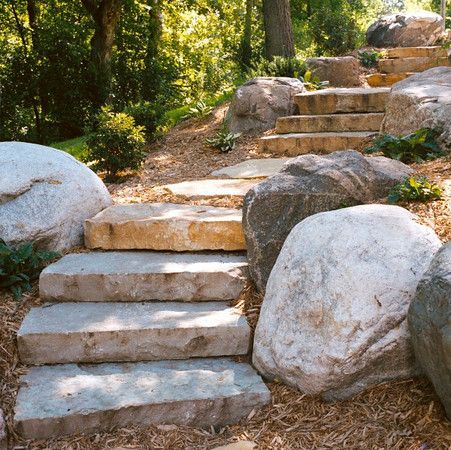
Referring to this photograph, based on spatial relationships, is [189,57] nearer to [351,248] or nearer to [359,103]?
[359,103]

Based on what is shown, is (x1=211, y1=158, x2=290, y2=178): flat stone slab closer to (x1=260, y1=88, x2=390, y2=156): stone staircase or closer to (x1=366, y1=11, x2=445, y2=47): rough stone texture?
(x1=260, y1=88, x2=390, y2=156): stone staircase

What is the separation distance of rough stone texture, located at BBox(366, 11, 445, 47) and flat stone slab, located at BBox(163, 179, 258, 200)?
9.81 m

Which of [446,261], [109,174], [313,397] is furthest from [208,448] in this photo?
[109,174]

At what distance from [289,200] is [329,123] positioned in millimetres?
4064

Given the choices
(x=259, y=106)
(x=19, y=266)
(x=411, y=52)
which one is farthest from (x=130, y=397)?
(x=411, y=52)

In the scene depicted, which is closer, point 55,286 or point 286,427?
point 286,427

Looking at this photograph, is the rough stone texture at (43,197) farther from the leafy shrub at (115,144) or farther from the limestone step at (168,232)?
the leafy shrub at (115,144)

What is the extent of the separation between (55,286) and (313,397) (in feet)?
5.95

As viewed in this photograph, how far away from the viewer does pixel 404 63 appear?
1198cm

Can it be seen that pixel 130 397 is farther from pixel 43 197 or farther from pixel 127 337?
pixel 43 197

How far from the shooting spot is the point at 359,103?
7.89 metres

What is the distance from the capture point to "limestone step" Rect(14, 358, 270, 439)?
9.85ft

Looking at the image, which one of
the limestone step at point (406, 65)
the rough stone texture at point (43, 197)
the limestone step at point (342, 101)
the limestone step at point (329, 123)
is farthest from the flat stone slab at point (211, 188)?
the limestone step at point (406, 65)

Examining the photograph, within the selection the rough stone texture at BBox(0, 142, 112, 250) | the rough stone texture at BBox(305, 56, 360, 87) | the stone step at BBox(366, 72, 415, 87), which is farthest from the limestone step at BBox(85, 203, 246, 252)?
the stone step at BBox(366, 72, 415, 87)
